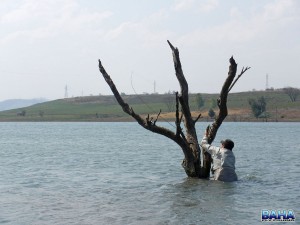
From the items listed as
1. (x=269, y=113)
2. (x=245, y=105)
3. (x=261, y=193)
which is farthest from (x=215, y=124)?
(x=245, y=105)

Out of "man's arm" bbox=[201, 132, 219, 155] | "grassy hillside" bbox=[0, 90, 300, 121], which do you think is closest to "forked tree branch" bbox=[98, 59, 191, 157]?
"man's arm" bbox=[201, 132, 219, 155]

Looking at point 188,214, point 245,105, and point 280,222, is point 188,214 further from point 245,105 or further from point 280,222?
point 245,105

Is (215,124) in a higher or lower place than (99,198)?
higher

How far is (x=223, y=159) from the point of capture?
2012cm

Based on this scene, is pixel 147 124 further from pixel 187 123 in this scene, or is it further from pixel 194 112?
pixel 194 112

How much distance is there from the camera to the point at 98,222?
14289 mm

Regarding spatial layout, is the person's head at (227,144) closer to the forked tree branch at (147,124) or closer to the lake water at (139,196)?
the lake water at (139,196)

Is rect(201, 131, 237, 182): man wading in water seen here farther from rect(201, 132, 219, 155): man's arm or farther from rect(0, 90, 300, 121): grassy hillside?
rect(0, 90, 300, 121): grassy hillside

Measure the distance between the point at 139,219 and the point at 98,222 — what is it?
1.15 metres
